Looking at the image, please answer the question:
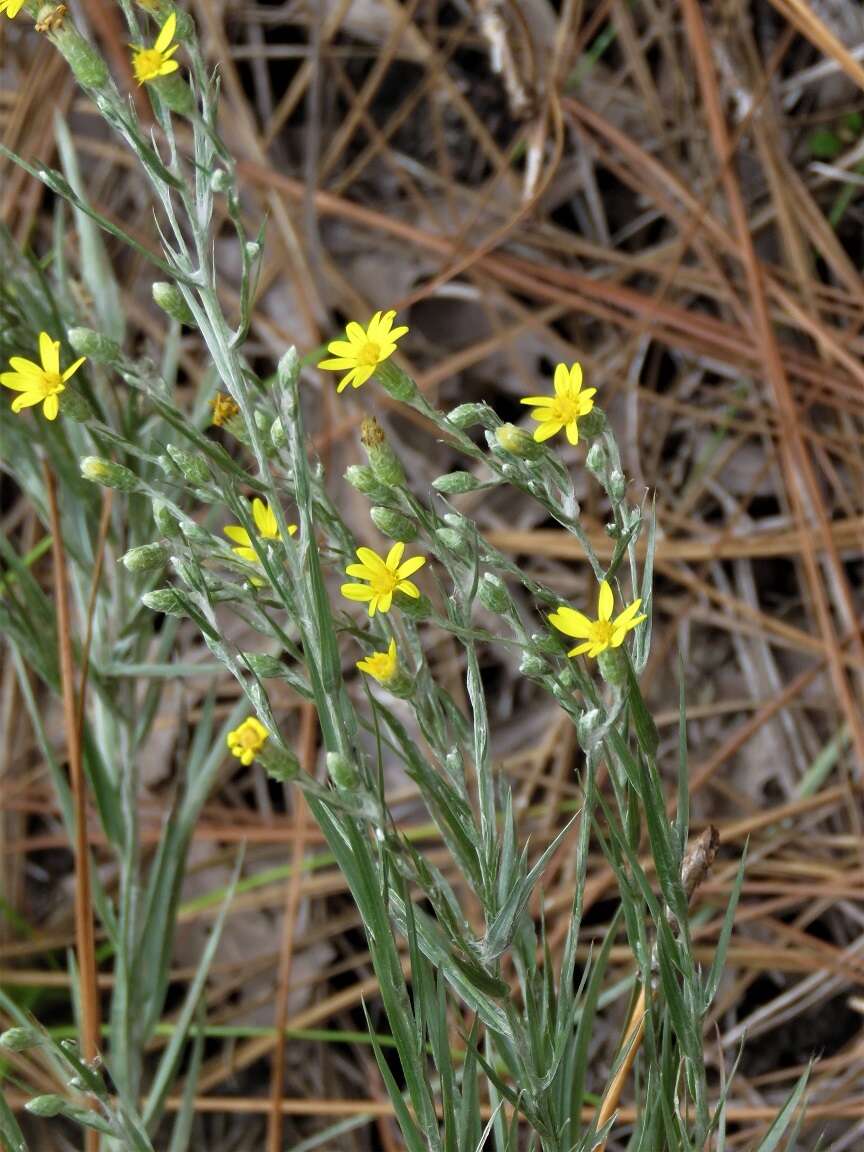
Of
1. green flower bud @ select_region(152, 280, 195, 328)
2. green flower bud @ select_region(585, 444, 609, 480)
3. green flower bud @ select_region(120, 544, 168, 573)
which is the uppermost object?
green flower bud @ select_region(152, 280, 195, 328)

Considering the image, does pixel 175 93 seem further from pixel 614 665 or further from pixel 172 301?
pixel 614 665

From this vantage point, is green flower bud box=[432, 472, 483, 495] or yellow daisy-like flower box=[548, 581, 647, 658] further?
green flower bud box=[432, 472, 483, 495]

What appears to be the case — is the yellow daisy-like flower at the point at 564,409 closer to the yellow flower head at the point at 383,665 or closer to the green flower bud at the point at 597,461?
the green flower bud at the point at 597,461

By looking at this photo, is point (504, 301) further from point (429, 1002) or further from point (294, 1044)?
point (429, 1002)

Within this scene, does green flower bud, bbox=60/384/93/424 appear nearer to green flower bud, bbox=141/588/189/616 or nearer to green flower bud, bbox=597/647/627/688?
green flower bud, bbox=141/588/189/616

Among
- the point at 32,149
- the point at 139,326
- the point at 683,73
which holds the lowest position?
the point at 139,326

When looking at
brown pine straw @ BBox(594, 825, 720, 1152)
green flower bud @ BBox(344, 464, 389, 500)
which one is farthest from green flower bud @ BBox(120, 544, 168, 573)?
brown pine straw @ BBox(594, 825, 720, 1152)

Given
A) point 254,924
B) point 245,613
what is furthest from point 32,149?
point 245,613
